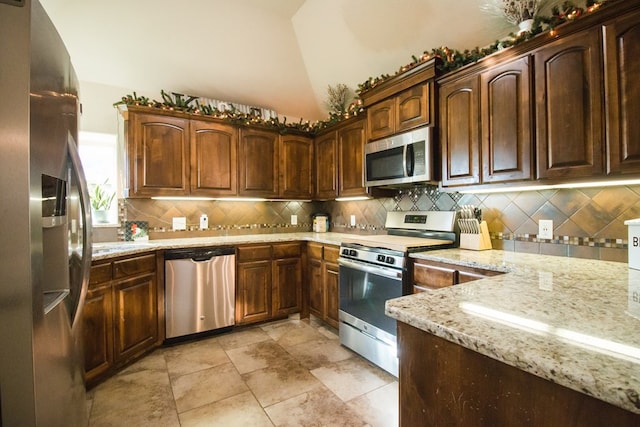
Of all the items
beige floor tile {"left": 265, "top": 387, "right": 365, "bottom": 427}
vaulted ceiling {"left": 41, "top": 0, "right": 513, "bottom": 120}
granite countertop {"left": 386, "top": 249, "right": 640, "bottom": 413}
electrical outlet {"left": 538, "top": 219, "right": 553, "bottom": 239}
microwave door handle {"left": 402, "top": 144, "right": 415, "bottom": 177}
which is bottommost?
beige floor tile {"left": 265, "top": 387, "right": 365, "bottom": 427}

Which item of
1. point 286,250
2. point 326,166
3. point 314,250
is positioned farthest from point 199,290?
point 326,166

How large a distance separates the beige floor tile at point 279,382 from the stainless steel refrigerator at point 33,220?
47.0 inches

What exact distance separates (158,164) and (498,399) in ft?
10.4

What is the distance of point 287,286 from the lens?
330cm

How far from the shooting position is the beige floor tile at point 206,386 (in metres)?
1.94

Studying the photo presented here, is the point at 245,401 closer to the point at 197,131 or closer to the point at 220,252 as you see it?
the point at 220,252

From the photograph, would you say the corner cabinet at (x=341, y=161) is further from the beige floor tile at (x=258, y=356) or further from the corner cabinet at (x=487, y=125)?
the beige floor tile at (x=258, y=356)

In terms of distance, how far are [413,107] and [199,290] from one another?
2.56 meters

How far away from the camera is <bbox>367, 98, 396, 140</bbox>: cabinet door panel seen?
265 cm

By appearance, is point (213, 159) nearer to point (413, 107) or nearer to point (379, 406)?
point (413, 107)

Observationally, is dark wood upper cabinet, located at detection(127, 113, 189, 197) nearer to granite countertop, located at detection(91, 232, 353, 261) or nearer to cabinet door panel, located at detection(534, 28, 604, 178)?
granite countertop, located at detection(91, 232, 353, 261)

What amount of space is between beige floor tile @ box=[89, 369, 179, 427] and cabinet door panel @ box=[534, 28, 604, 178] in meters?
2.71

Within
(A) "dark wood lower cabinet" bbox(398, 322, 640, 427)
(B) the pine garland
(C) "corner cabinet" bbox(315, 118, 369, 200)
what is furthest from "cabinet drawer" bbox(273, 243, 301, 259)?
(A) "dark wood lower cabinet" bbox(398, 322, 640, 427)

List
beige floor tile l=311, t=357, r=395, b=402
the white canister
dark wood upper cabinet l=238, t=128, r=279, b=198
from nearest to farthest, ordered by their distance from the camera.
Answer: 1. beige floor tile l=311, t=357, r=395, b=402
2. dark wood upper cabinet l=238, t=128, r=279, b=198
3. the white canister
